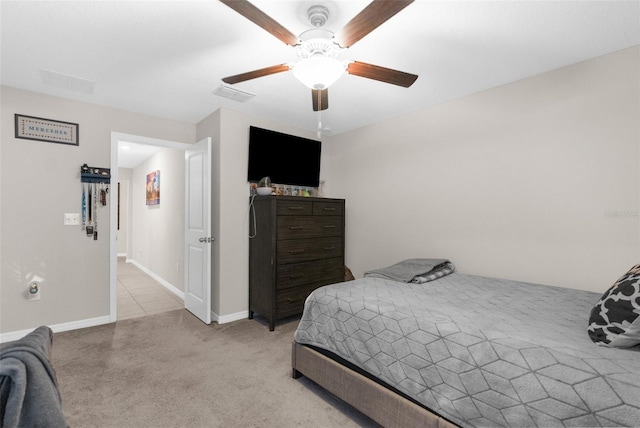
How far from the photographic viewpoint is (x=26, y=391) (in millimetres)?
589

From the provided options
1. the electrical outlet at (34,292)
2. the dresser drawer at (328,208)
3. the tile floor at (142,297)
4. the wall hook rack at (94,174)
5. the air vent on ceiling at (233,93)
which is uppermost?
the air vent on ceiling at (233,93)

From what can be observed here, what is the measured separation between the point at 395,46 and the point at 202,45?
1.36 metres

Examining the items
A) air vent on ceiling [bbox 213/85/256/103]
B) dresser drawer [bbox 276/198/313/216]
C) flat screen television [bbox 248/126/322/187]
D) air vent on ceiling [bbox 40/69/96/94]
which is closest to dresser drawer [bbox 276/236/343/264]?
dresser drawer [bbox 276/198/313/216]

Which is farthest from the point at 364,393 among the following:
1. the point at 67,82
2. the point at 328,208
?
the point at 67,82

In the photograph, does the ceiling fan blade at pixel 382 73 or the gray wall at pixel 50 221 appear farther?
the gray wall at pixel 50 221

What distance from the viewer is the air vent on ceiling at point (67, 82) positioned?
100 inches

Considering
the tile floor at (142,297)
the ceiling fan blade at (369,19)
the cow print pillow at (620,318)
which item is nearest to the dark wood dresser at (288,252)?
the tile floor at (142,297)

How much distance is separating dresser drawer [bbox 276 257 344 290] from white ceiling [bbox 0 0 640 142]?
1.81 meters

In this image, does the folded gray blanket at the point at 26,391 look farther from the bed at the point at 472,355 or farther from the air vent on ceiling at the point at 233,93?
the air vent on ceiling at the point at 233,93

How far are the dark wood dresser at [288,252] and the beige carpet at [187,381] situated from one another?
1.09 feet

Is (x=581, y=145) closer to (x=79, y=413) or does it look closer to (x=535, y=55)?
(x=535, y=55)

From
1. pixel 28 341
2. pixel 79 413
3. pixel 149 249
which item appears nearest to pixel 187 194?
pixel 79 413

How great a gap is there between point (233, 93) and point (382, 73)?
1675 mm

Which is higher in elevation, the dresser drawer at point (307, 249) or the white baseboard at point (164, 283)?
the dresser drawer at point (307, 249)
